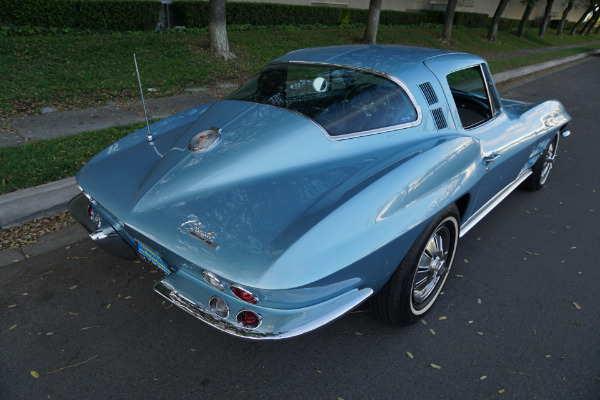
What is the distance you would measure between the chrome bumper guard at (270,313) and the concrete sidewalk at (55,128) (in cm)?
225

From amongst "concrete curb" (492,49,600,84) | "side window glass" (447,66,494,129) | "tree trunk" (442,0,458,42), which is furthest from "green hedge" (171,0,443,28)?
"side window glass" (447,66,494,129)

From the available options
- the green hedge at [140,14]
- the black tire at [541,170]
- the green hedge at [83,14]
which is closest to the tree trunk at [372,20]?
the green hedge at [140,14]

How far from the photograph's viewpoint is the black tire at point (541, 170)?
429 cm

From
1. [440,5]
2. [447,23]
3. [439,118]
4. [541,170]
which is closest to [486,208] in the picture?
[439,118]

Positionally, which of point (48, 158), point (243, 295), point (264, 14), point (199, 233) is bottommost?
point (48, 158)

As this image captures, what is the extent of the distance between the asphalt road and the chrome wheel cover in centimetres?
18

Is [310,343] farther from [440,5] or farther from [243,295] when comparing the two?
[440,5]

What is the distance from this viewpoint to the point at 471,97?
368 centimetres

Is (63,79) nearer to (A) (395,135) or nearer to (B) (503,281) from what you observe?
(A) (395,135)

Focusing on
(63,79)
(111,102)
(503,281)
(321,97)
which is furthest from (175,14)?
(503,281)

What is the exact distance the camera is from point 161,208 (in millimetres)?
2188

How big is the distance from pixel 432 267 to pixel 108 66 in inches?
303

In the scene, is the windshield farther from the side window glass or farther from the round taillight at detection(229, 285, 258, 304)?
the round taillight at detection(229, 285, 258, 304)

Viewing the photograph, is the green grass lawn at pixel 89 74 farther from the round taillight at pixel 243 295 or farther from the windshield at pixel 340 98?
the round taillight at pixel 243 295
